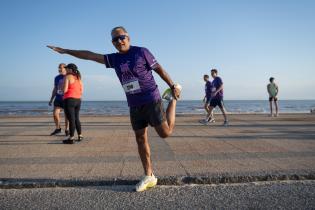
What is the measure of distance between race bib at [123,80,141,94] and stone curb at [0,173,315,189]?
1135 mm

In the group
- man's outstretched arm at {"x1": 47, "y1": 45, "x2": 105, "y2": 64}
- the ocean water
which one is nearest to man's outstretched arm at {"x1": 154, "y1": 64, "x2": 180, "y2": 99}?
man's outstretched arm at {"x1": 47, "y1": 45, "x2": 105, "y2": 64}

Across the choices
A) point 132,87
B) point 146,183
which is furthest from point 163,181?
point 132,87

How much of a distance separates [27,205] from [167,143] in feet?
14.5

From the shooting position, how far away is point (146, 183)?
4129 mm

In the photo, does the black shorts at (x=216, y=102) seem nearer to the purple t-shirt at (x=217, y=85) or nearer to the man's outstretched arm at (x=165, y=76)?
the purple t-shirt at (x=217, y=85)

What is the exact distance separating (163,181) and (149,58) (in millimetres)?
1541

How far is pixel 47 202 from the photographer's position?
3701 millimetres

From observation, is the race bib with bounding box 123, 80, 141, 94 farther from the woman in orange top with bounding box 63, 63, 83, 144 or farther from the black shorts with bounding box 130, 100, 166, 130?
the woman in orange top with bounding box 63, 63, 83, 144

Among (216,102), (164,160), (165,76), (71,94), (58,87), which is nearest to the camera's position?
(165,76)

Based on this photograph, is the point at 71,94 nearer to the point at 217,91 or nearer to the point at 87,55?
the point at 87,55

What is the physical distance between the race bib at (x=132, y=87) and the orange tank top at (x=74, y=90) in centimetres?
395

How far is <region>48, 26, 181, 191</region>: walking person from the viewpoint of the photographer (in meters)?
Answer: 4.20

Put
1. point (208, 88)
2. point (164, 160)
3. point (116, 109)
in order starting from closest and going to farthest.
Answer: point (164, 160), point (208, 88), point (116, 109)

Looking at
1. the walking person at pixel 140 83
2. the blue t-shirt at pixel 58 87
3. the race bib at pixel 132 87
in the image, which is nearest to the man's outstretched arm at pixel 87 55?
the walking person at pixel 140 83
